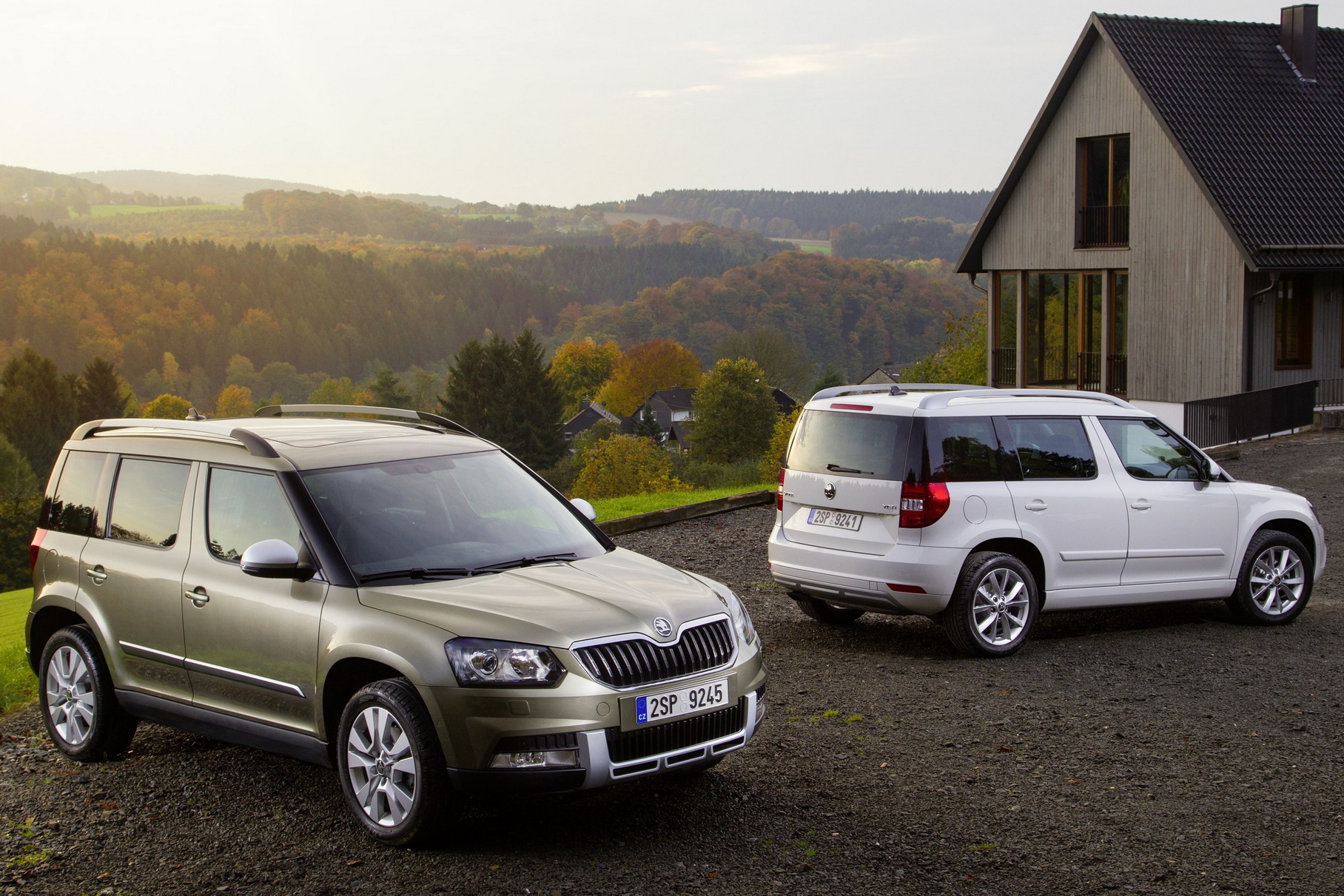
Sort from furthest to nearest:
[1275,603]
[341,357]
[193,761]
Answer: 1. [341,357]
2. [1275,603]
3. [193,761]

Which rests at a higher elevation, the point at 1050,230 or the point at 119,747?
the point at 1050,230

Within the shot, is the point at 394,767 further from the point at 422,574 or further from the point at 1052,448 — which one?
the point at 1052,448

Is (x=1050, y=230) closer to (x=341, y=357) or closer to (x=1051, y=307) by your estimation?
(x=1051, y=307)

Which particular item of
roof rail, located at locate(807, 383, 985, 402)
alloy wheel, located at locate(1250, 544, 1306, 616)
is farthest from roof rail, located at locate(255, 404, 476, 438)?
alloy wheel, located at locate(1250, 544, 1306, 616)

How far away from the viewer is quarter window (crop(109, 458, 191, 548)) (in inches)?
257

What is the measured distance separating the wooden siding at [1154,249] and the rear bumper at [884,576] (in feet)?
69.6

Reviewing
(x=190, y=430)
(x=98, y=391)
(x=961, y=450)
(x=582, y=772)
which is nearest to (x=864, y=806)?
(x=582, y=772)

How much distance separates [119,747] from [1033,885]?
190 inches

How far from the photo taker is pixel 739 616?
238 inches

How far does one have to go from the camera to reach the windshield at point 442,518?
5973 millimetres

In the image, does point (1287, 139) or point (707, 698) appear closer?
point (707, 698)

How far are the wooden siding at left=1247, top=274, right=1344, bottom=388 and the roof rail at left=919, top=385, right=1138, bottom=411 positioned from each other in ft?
64.7

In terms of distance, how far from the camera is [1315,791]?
6.12m

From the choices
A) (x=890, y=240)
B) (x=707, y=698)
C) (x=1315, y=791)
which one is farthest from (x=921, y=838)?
(x=890, y=240)
